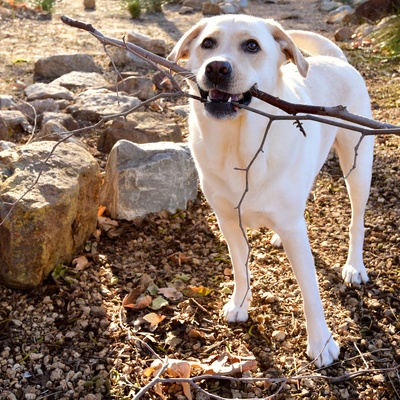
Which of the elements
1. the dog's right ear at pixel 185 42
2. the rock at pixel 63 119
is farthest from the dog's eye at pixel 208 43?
the rock at pixel 63 119

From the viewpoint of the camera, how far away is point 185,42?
Result: 286 cm

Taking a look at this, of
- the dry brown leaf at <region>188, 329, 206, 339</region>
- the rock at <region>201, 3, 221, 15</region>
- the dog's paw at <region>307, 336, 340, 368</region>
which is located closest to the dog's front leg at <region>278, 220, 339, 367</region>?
the dog's paw at <region>307, 336, 340, 368</region>

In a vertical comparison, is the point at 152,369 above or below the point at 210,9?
above

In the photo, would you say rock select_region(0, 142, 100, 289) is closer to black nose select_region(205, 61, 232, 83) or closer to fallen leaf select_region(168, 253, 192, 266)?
fallen leaf select_region(168, 253, 192, 266)

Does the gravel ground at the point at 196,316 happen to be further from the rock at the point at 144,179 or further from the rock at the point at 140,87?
the rock at the point at 140,87

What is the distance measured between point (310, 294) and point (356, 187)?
986 mm

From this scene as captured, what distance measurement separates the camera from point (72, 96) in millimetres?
5949

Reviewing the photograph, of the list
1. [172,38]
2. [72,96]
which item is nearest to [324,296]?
[72,96]

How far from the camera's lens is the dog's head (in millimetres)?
2383

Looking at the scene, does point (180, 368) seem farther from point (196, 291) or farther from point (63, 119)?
point (63, 119)

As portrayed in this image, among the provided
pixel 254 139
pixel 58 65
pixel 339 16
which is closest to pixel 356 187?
pixel 254 139

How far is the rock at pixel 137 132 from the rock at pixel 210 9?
735 cm

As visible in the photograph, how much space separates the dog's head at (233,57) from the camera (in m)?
2.38

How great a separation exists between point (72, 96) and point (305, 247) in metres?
3.84
